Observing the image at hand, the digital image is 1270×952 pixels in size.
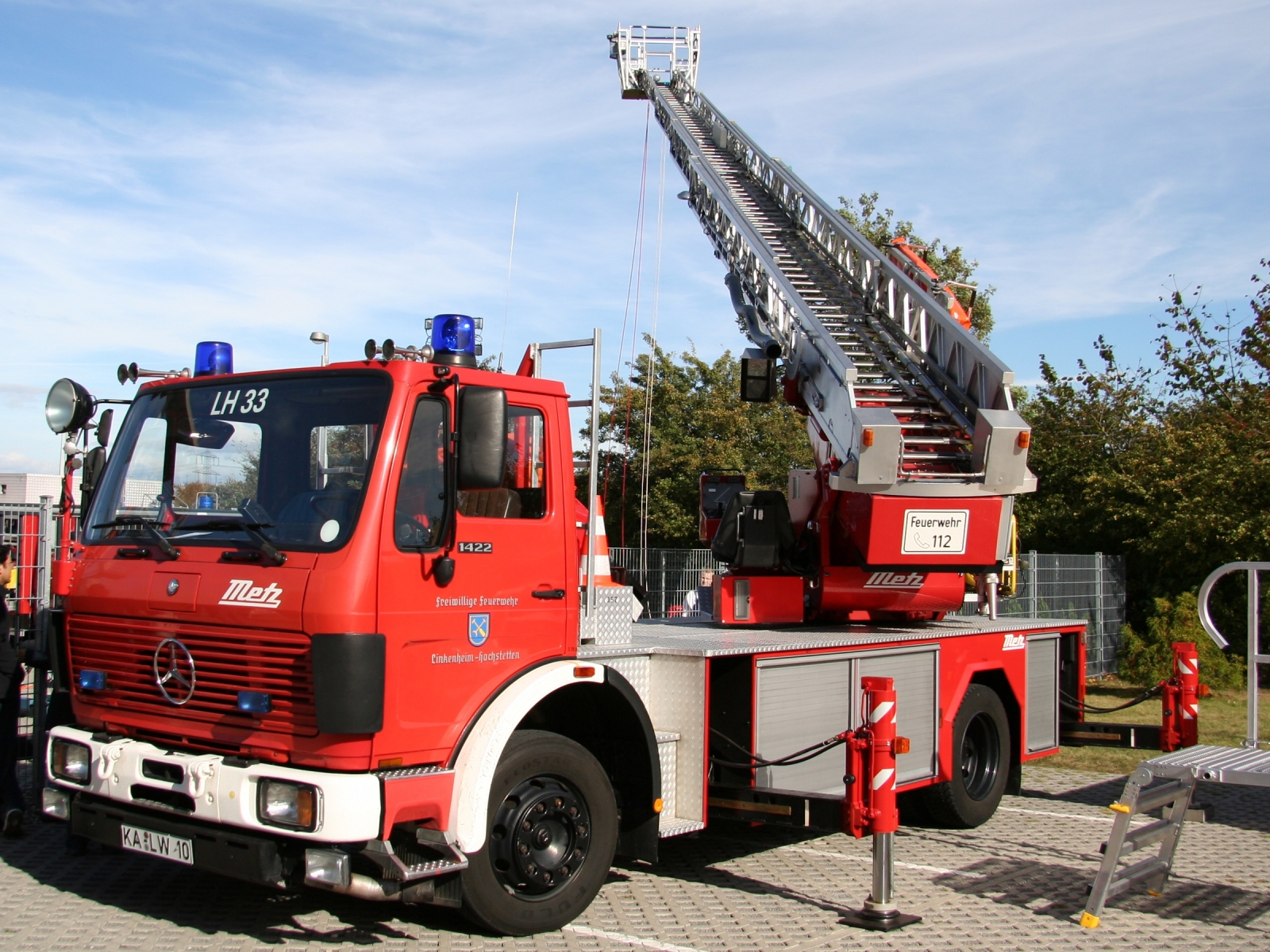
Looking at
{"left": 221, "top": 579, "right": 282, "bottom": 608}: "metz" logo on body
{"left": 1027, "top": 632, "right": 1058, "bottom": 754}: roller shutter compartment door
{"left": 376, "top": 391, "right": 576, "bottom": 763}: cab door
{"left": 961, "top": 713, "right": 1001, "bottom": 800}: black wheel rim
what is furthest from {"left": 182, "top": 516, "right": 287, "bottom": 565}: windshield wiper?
{"left": 1027, "top": 632, "right": 1058, "bottom": 754}: roller shutter compartment door

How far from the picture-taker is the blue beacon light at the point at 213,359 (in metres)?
5.96

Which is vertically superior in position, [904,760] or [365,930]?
[904,760]

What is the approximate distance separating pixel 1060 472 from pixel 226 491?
19895mm

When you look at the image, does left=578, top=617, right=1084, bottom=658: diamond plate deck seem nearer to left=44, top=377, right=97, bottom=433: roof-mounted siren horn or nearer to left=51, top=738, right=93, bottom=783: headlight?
left=51, top=738, right=93, bottom=783: headlight

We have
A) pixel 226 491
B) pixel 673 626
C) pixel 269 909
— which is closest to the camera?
pixel 226 491

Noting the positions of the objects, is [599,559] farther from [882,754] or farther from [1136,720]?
[1136,720]

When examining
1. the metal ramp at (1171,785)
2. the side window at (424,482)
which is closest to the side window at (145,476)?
the side window at (424,482)

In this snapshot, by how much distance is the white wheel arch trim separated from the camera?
4934 mm

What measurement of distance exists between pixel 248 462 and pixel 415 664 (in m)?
1.28

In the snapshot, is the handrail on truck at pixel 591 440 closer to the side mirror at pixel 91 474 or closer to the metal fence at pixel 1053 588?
the side mirror at pixel 91 474

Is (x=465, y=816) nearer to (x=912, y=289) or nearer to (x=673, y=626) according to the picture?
(x=673, y=626)

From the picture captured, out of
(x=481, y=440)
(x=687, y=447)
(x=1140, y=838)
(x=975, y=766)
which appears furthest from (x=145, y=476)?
(x=687, y=447)

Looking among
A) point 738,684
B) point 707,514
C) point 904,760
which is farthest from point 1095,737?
point 738,684

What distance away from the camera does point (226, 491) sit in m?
5.43
